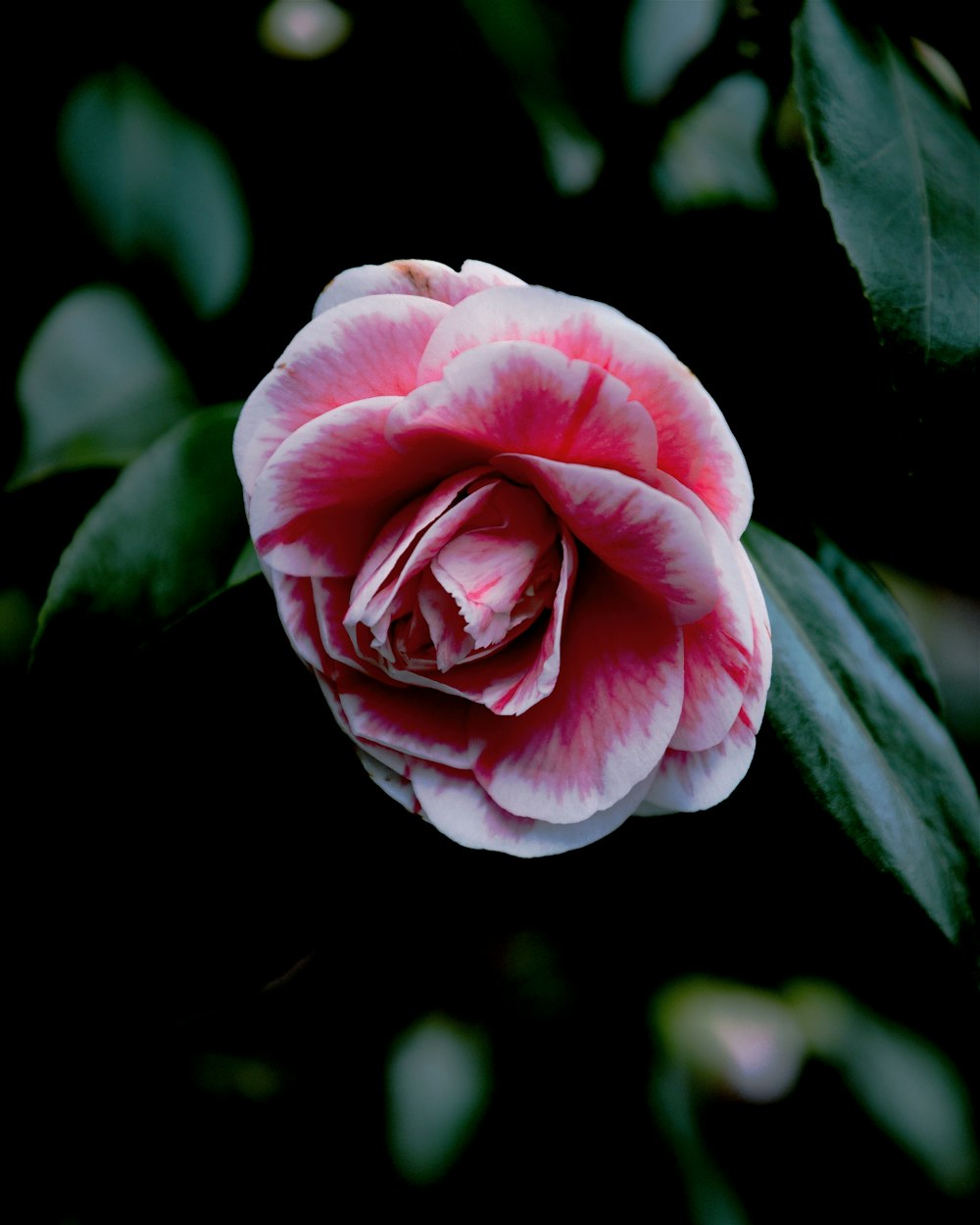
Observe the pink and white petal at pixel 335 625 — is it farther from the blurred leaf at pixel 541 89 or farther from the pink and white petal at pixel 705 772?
the blurred leaf at pixel 541 89

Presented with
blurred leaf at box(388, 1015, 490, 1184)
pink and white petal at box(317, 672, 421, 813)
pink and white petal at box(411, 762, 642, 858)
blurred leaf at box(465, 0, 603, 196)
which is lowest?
Answer: blurred leaf at box(388, 1015, 490, 1184)

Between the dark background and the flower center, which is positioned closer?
the flower center

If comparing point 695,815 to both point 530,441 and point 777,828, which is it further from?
point 530,441

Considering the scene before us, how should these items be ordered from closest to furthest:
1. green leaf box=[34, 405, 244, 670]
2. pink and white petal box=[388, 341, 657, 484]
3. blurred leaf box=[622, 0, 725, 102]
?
1. pink and white petal box=[388, 341, 657, 484]
2. green leaf box=[34, 405, 244, 670]
3. blurred leaf box=[622, 0, 725, 102]

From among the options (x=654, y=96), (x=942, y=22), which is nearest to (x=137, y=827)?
(x=654, y=96)

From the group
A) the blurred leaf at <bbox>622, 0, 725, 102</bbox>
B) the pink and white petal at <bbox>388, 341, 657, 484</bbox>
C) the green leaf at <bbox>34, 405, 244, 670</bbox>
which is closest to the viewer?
the pink and white petal at <bbox>388, 341, 657, 484</bbox>

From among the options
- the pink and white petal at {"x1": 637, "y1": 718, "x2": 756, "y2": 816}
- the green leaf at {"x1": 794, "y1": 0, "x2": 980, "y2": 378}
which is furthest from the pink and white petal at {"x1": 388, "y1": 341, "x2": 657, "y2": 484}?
the green leaf at {"x1": 794, "y1": 0, "x2": 980, "y2": 378}

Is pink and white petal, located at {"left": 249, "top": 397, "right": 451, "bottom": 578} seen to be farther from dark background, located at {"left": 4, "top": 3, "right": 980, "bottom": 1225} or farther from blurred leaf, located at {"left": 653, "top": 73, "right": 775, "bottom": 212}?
blurred leaf, located at {"left": 653, "top": 73, "right": 775, "bottom": 212}
